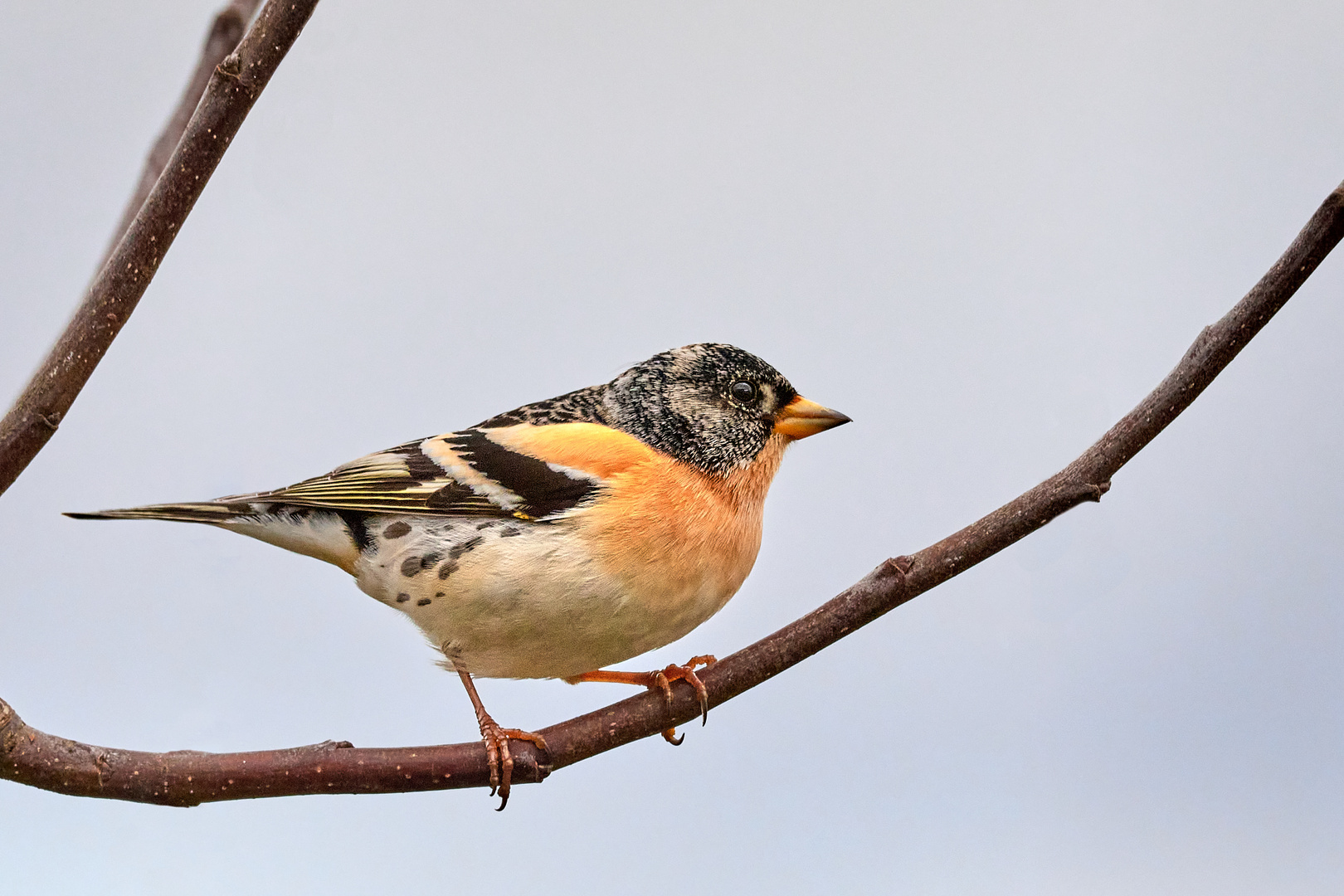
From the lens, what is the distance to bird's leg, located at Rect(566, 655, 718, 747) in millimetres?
1849

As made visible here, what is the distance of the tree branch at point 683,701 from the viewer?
1524mm

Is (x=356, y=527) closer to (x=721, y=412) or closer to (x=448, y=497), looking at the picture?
(x=448, y=497)

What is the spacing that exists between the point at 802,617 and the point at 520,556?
474mm

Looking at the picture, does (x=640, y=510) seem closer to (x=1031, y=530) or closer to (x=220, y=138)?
(x=1031, y=530)

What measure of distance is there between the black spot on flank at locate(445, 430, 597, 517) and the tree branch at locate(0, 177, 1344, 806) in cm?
36

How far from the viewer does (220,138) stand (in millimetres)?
1416

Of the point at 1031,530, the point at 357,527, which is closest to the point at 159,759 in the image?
the point at 357,527

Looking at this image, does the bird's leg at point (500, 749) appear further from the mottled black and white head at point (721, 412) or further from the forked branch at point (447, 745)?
the mottled black and white head at point (721, 412)

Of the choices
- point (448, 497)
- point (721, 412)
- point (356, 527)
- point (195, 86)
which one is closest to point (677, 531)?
point (721, 412)

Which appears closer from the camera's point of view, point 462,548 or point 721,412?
point 462,548

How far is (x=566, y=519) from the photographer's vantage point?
191 cm

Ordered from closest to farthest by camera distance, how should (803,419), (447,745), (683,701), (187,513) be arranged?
(447,745)
(683,701)
(187,513)
(803,419)

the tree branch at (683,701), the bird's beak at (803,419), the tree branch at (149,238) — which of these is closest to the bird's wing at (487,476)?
the bird's beak at (803,419)

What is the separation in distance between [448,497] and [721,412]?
53 centimetres
